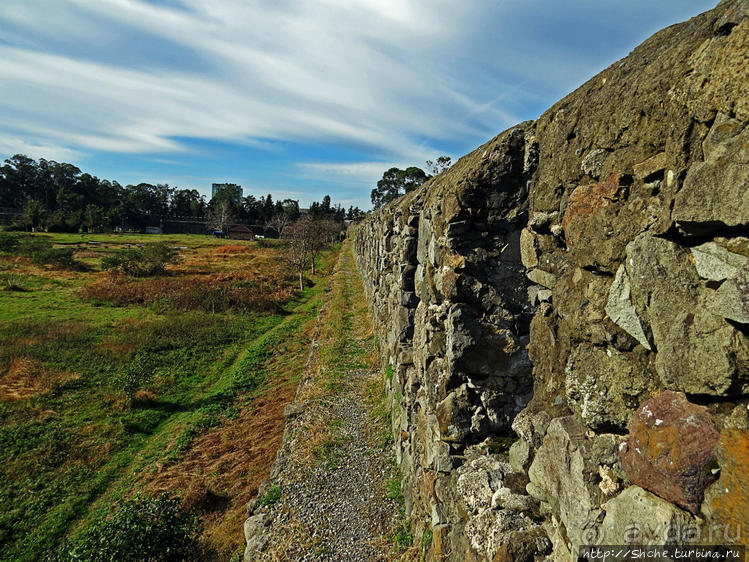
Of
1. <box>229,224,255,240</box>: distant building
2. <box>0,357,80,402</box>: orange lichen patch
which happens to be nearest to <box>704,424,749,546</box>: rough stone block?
<box>0,357,80,402</box>: orange lichen patch

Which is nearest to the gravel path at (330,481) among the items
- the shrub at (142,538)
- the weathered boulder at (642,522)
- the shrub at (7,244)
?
the shrub at (142,538)

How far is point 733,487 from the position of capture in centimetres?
126

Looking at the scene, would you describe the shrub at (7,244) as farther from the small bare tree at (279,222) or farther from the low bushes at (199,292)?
the small bare tree at (279,222)

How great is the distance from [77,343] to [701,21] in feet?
60.1

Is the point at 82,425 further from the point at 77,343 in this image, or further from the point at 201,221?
the point at 201,221

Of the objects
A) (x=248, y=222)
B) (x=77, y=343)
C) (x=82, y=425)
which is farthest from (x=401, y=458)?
(x=248, y=222)

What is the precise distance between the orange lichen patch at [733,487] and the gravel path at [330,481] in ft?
12.8

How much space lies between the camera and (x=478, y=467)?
3.20 meters

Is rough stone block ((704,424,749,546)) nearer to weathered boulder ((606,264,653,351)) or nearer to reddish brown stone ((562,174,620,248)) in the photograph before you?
weathered boulder ((606,264,653,351))

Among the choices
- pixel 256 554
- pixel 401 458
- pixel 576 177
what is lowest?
pixel 256 554

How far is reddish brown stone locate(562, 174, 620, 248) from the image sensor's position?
6.48 ft

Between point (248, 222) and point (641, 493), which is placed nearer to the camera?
point (641, 493)

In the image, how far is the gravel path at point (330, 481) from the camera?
4590 mm

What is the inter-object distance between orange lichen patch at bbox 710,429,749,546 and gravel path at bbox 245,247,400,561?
3.92 metres
